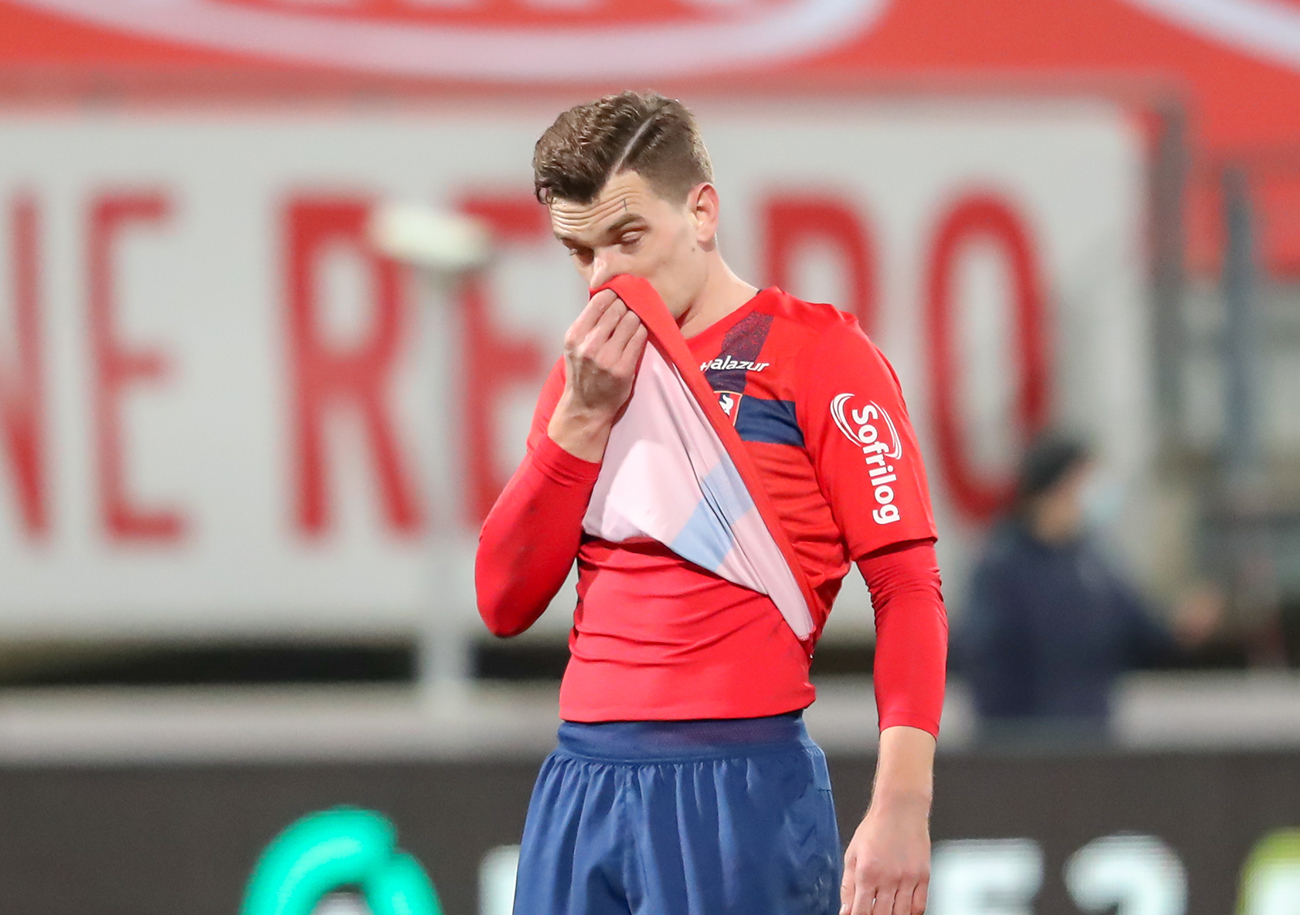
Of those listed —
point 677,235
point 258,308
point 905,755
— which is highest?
point 258,308

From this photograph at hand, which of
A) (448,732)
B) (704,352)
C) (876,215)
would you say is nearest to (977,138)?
(876,215)

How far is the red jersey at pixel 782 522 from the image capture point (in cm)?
152

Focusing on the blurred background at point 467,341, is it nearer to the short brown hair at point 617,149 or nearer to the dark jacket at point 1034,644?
the dark jacket at point 1034,644

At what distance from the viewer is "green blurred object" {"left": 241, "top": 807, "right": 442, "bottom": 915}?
331 cm

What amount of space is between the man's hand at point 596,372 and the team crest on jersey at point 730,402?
9 cm

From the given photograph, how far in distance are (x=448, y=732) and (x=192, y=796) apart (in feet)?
1.77

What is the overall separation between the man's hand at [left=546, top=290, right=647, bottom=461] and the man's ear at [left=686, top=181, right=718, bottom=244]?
0.43 ft

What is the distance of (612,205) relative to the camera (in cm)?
152

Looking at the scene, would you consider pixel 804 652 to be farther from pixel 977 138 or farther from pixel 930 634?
pixel 977 138

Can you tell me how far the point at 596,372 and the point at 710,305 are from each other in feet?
0.55

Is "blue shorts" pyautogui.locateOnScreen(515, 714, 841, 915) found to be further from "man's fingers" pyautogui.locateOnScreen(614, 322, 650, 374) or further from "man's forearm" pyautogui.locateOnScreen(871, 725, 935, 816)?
"man's fingers" pyautogui.locateOnScreen(614, 322, 650, 374)

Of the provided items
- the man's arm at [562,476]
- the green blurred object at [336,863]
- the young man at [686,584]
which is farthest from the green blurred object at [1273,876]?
the man's arm at [562,476]

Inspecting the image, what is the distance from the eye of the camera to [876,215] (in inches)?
218

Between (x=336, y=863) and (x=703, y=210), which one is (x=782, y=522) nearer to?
(x=703, y=210)
